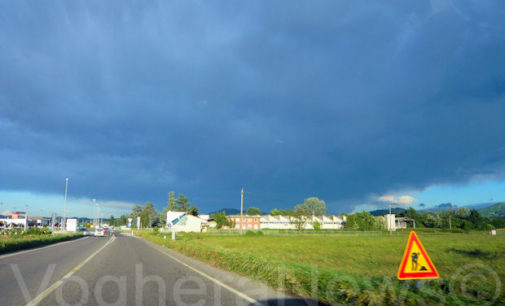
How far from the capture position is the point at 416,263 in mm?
6891

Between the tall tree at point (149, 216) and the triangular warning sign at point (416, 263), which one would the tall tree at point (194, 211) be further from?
the triangular warning sign at point (416, 263)

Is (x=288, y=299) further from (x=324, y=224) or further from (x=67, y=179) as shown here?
(x=324, y=224)

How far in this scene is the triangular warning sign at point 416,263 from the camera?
22.4ft

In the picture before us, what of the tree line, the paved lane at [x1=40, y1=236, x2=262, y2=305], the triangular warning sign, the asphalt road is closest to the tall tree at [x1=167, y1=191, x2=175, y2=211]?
the tree line

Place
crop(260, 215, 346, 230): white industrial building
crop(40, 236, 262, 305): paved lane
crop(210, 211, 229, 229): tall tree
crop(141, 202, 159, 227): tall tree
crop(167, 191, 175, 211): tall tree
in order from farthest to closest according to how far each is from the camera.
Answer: crop(141, 202, 159, 227): tall tree, crop(260, 215, 346, 230): white industrial building, crop(167, 191, 175, 211): tall tree, crop(210, 211, 229, 229): tall tree, crop(40, 236, 262, 305): paved lane

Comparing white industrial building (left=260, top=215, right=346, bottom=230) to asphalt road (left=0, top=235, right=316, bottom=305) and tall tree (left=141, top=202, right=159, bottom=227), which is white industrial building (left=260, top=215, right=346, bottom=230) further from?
asphalt road (left=0, top=235, right=316, bottom=305)

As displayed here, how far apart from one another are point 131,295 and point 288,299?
389cm

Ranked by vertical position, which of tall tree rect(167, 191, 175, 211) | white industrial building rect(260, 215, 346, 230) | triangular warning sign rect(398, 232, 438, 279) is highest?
tall tree rect(167, 191, 175, 211)

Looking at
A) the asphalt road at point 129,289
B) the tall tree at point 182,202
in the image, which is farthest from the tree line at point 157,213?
the asphalt road at point 129,289

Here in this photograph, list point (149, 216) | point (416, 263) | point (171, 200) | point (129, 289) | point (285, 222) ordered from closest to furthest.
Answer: point (416, 263) → point (129, 289) → point (171, 200) → point (285, 222) → point (149, 216)

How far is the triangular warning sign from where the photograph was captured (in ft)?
22.4

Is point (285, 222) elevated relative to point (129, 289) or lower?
lower

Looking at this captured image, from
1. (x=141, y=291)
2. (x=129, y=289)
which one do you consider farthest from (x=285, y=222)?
(x=141, y=291)

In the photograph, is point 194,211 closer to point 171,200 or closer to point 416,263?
point 171,200
